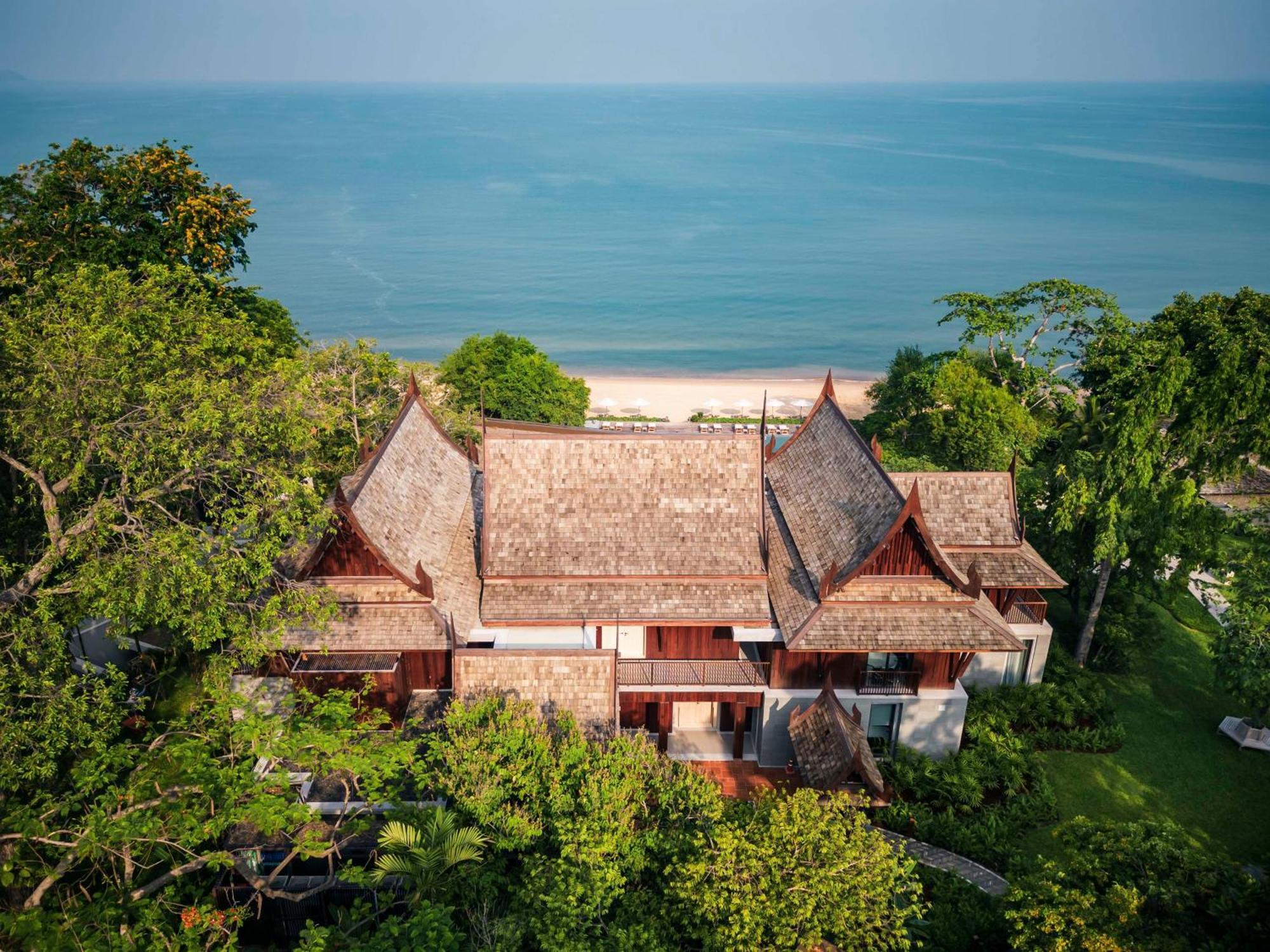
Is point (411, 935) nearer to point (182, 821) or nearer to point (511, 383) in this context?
point (182, 821)

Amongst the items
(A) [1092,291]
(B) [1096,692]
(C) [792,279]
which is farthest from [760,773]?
(C) [792,279]

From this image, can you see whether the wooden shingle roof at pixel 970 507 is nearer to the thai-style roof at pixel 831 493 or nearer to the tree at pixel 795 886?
the thai-style roof at pixel 831 493

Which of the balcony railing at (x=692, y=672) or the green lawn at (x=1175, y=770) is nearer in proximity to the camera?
the green lawn at (x=1175, y=770)

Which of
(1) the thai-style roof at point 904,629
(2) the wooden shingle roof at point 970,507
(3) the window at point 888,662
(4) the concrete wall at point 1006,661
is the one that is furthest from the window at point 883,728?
(2) the wooden shingle roof at point 970,507

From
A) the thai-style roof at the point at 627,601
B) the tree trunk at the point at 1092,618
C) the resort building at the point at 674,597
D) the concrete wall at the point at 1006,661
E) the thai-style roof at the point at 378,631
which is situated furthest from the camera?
the tree trunk at the point at 1092,618

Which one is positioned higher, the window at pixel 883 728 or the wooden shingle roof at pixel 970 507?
the wooden shingle roof at pixel 970 507

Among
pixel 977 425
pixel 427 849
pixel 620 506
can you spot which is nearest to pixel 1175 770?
pixel 620 506

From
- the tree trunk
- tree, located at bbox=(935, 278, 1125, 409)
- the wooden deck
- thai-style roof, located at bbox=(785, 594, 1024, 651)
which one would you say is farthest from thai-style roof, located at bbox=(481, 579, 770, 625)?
tree, located at bbox=(935, 278, 1125, 409)
